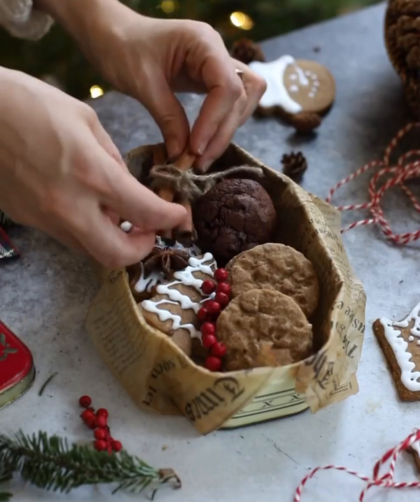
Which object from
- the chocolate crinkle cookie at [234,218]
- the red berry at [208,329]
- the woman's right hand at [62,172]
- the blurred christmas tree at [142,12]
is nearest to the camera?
the woman's right hand at [62,172]

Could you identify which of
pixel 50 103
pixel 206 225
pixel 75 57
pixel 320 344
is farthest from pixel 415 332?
pixel 75 57

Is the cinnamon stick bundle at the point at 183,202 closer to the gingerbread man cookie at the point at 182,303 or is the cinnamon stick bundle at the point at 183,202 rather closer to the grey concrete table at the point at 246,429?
the gingerbread man cookie at the point at 182,303

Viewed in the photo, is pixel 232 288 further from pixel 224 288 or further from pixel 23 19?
pixel 23 19

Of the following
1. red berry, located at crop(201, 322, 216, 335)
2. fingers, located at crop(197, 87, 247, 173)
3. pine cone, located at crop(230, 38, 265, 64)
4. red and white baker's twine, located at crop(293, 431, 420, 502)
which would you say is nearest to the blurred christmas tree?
pine cone, located at crop(230, 38, 265, 64)

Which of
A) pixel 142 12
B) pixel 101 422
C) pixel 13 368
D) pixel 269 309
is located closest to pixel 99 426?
pixel 101 422

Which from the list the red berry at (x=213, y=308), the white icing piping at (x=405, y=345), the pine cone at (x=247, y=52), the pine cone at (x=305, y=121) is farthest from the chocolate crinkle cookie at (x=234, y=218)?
the pine cone at (x=247, y=52)

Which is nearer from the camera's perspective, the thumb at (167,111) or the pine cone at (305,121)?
the thumb at (167,111)
